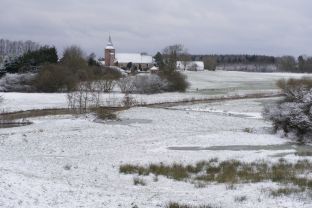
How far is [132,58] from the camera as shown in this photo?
17350 centimetres

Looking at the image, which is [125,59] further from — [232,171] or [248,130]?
[232,171]

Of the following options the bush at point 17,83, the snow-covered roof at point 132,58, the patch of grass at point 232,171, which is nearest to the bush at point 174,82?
the bush at point 17,83

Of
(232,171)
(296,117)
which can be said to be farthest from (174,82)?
(232,171)

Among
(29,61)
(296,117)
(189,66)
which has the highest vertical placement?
(189,66)

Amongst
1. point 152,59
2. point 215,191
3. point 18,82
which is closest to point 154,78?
point 18,82

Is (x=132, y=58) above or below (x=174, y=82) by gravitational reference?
above

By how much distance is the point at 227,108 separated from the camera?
55250mm

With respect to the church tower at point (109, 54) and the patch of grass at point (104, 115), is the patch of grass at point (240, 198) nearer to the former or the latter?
the patch of grass at point (104, 115)

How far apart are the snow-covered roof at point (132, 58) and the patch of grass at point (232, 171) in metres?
151

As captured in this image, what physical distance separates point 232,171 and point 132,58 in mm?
155613

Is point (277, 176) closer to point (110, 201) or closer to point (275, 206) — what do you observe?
point (275, 206)

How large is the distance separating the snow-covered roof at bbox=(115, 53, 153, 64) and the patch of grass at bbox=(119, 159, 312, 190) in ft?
494

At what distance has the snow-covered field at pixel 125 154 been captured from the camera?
12438 mm

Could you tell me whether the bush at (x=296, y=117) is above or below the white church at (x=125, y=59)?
below
